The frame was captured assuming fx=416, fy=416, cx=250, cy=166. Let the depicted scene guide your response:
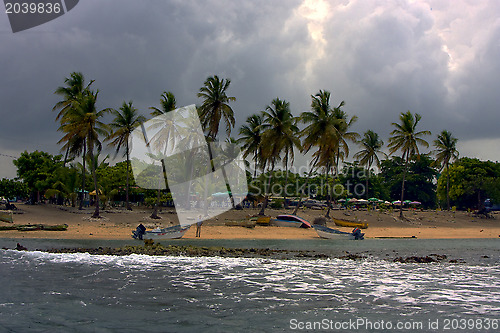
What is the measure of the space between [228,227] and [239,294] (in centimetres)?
2726

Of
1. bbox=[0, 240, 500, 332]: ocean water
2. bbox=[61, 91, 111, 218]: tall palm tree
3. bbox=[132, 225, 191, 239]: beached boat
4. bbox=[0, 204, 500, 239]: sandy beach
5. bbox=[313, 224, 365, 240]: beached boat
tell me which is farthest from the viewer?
bbox=[61, 91, 111, 218]: tall palm tree

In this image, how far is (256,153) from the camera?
185 feet

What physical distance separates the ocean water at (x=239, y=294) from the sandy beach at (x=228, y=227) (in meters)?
11.0

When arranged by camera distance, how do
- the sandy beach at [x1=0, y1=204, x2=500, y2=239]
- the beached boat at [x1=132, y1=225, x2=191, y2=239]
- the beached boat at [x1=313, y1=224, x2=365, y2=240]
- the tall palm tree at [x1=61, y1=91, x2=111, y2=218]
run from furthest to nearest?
the tall palm tree at [x1=61, y1=91, x2=111, y2=218] → the beached boat at [x1=313, y1=224, x2=365, y2=240] → the sandy beach at [x1=0, y1=204, x2=500, y2=239] → the beached boat at [x1=132, y1=225, x2=191, y2=239]

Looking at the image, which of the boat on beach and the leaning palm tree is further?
the leaning palm tree

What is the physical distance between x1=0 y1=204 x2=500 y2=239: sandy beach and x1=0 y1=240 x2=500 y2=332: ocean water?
10961 millimetres

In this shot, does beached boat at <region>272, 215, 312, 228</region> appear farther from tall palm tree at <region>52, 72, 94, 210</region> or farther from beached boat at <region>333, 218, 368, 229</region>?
tall palm tree at <region>52, 72, 94, 210</region>

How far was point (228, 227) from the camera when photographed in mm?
41312

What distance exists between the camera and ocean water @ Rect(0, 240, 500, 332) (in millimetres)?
10656

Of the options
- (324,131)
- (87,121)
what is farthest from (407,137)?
(87,121)

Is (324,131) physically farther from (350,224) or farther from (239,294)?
(239,294)

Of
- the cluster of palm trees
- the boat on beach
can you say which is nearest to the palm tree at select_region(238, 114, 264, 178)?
Answer: the cluster of palm trees

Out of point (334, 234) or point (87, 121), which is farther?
point (87, 121)

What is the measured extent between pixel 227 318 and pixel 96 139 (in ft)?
122
